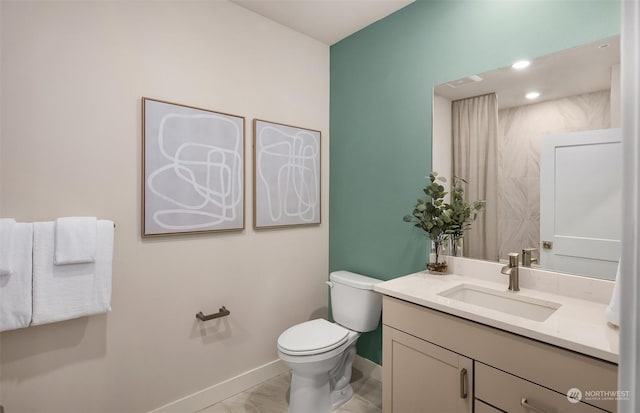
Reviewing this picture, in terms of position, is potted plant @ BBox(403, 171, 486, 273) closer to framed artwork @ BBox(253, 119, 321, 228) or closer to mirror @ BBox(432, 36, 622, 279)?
mirror @ BBox(432, 36, 622, 279)

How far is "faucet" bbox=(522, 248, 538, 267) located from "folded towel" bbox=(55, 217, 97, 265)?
2111mm

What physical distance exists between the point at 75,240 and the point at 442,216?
6.10 ft

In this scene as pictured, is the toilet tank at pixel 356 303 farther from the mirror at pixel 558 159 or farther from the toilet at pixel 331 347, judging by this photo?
the mirror at pixel 558 159

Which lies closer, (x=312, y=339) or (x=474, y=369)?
(x=474, y=369)

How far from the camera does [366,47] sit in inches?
94.0

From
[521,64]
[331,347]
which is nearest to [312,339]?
[331,347]

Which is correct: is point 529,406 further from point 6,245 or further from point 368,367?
point 6,245

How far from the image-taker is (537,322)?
1208mm

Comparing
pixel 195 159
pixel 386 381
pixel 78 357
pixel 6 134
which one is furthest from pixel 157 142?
pixel 386 381

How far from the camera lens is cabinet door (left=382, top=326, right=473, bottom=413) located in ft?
4.45

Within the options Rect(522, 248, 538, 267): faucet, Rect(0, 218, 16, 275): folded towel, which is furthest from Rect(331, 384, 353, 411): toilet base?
Rect(0, 218, 16, 275): folded towel

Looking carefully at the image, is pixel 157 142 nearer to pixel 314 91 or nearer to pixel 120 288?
pixel 120 288

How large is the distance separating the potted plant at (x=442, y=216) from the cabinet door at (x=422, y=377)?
1.82ft

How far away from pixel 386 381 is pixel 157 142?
177 centimetres
